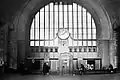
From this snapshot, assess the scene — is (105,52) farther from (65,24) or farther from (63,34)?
(65,24)

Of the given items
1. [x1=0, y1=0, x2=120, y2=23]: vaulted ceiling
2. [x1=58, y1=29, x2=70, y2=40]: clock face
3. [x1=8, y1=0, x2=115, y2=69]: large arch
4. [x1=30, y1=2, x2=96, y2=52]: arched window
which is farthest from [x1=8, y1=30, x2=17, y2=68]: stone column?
[x1=58, y1=29, x2=70, y2=40]: clock face

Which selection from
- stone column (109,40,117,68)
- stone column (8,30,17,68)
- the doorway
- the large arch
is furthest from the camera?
the large arch

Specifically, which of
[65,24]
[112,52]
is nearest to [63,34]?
[65,24]

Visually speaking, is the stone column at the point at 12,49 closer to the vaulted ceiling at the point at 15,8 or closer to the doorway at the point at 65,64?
the vaulted ceiling at the point at 15,8

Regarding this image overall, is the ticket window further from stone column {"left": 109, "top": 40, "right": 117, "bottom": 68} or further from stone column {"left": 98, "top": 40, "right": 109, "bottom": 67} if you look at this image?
stone column {"left": 109, "top": 40, "right": 117, "bottom": 68}

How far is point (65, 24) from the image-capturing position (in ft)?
124

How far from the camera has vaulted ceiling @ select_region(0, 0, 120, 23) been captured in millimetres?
24203

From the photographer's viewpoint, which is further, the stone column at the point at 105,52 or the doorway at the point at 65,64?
the stone column at the point at 105,52

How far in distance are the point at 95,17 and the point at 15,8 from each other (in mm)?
11990

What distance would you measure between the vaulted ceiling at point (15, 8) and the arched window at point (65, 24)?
6.07m

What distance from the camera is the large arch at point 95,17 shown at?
32650 mm

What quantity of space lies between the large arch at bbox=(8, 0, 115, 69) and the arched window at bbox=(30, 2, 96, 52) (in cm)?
129

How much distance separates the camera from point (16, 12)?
29.9m

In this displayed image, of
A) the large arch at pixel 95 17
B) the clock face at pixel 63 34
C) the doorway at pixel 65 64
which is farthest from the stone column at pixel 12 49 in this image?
the clock face at pixel 63 34
